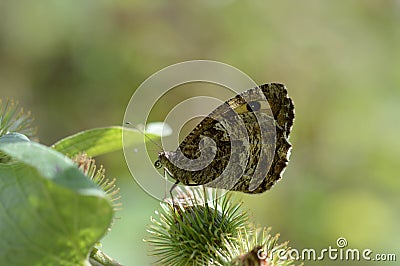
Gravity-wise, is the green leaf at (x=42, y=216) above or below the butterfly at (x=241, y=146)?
below

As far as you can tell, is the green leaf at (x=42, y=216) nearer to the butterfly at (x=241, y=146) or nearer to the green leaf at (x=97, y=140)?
the green leaf at (x=97, y=140)

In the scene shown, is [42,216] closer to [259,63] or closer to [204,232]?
[204,232]

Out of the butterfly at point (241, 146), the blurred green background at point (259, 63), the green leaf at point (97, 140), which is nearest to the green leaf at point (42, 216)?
the green leaf at point (97, 140)

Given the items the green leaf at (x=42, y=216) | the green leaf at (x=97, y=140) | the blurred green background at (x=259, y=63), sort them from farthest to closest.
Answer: the blurred green background at (x=259, y=63), the green leaf at (x=97, y=140), the green leaf at (x=42, y=216)

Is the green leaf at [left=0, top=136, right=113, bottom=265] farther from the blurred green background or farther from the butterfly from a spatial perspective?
the blurred green background

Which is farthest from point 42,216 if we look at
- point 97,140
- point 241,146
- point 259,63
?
point 259,63

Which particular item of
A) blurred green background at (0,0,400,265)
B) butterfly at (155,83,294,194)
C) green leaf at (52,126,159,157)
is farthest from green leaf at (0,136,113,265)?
blurred green background at (0,0,400,265)
